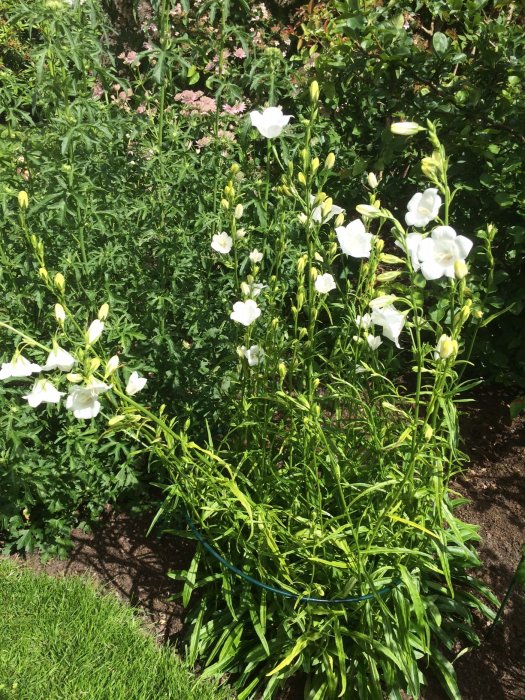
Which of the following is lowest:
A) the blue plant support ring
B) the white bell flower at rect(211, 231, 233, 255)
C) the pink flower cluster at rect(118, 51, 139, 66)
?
the blue plant support ring

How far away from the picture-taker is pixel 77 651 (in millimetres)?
2396

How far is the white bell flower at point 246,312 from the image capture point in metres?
2.10

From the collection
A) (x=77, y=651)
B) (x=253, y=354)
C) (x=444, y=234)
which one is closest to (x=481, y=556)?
(x=253, y=354)

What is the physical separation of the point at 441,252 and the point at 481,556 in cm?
162

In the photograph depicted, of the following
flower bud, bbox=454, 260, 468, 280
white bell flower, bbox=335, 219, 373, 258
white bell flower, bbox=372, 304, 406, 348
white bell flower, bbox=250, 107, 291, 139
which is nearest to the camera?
flower bud, bbox=454, 260, 468, 280

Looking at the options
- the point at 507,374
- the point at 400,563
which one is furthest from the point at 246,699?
the point at 507,374

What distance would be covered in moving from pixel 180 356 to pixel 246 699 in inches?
48.1

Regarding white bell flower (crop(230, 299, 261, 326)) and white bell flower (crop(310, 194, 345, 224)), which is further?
white bell flower (crop(230, 299, 261, 326))

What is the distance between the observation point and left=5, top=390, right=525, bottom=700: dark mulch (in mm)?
2441

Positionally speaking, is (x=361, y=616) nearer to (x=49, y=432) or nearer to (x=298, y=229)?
(x=49, y=432)

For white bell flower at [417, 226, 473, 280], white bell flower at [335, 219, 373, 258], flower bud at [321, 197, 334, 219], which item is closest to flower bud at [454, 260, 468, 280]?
white bell flower at [417, 226, 473, 280]

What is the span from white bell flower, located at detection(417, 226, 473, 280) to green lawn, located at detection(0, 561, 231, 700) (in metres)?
1.58

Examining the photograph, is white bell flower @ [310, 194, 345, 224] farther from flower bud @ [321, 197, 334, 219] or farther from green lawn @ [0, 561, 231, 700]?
green lawn @ [0, 561, 231, 700]

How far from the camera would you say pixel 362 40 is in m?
2.84
